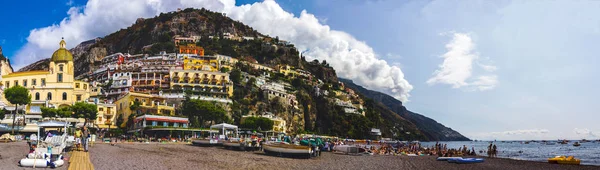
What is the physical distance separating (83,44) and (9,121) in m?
111

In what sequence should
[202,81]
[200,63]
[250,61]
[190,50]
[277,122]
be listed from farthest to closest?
[250,61] < [190,50] < [200,63] < [202,81] < [277,122]

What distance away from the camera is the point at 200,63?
96.8 m

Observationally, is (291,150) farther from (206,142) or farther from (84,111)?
(84,111)

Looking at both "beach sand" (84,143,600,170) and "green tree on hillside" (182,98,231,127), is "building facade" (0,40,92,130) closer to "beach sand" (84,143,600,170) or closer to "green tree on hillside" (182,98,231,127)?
"green tree on hillside" (182,98,231,127)

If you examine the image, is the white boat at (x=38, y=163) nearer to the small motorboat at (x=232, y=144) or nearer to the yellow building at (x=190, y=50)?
the small motorboat at (x=232, y=144)

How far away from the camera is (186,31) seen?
5212 inches

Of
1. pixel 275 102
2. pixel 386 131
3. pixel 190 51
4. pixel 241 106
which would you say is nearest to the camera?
pixel 241 106

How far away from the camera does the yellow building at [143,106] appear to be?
2512 inches

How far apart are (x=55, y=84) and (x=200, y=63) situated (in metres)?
32.8

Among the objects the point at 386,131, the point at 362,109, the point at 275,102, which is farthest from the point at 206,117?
the point at 386,131

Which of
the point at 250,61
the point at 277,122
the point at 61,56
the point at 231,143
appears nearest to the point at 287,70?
the point at 250,61

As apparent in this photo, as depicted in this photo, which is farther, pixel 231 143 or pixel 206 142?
pixel 206 142

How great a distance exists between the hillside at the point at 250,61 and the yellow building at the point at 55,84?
79.3 ft

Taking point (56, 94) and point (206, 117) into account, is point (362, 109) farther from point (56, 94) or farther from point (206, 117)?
point (56, 94)
